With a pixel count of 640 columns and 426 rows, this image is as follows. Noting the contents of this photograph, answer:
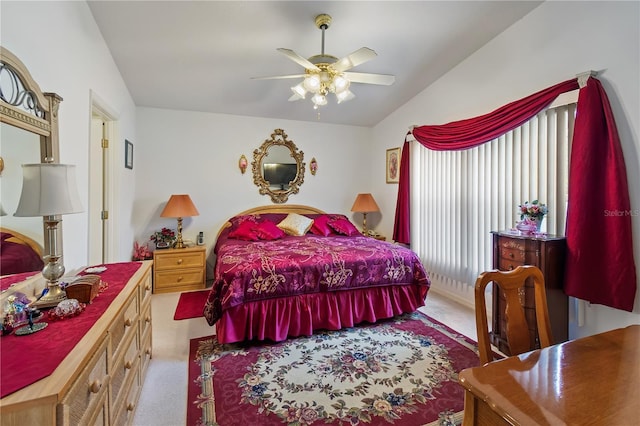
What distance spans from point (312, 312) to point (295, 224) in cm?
181

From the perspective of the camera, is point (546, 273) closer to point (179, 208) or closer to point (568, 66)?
point (568, 66)

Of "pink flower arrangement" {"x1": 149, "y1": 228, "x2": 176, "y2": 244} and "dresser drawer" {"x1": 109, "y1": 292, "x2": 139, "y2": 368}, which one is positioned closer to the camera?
"dresser drawer" {"x1": 109, "y1": 292, "x2": 139, "y2": 368}

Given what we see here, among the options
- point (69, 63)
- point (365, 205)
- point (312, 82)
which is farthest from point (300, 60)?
point (365, 205)

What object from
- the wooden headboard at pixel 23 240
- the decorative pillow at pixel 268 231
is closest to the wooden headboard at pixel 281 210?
the decorative pillow at pixel 268 231

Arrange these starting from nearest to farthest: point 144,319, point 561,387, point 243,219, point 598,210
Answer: point 561,387 → point 144,319 → point 598,210 → point 243,219

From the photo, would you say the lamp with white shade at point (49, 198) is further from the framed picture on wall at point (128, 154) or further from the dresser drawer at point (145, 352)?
the framed picture on wall at point (128, 154)

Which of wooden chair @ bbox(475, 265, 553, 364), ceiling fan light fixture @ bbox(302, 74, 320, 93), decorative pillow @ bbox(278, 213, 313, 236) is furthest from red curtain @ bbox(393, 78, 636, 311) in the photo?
decorative pillow @ bbox(278, 213, 313, 236)

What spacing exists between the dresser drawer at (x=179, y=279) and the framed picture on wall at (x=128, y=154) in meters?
1.38

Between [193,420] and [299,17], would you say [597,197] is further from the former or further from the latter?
[193,420]

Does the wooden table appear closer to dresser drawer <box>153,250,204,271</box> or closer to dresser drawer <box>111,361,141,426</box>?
dresser drawer <box>111,361,141,426</box>

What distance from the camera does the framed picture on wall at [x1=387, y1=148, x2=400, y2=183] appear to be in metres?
4.72

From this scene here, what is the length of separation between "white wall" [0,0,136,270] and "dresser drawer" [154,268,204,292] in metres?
1.66

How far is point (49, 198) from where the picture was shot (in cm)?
132

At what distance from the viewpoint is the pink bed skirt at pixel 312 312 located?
254cm
